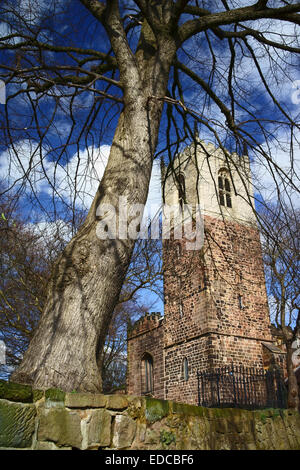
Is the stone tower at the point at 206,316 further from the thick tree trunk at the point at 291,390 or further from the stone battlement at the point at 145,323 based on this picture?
the thick tree trunk at the point at 291,390

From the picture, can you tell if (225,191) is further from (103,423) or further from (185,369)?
(103,423)

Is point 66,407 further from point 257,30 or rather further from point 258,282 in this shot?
point 258,282

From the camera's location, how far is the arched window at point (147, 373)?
20.6 m

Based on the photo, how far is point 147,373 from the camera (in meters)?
20.9

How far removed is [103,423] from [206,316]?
14.7 m

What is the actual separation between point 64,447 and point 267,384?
13.8 m

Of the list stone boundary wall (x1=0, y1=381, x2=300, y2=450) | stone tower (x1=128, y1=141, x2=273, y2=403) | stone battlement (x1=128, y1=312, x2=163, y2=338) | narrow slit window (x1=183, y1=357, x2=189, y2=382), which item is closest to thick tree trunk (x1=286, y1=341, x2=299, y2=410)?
stone tower (x1=128, y1=141, x2=273, y2=403)

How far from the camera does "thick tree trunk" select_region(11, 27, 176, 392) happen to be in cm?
251

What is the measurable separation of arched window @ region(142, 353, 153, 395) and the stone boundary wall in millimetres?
17819

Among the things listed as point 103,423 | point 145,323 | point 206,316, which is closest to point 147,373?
point 145,323

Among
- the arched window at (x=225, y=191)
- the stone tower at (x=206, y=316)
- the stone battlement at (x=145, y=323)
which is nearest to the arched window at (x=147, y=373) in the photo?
the stone tower at (x=206, y=316)

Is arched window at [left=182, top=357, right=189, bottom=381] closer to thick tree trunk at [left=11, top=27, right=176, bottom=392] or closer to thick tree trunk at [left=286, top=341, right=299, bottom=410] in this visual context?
thick tree trunk at [left=286, top=341, right=299, bottom=410]
